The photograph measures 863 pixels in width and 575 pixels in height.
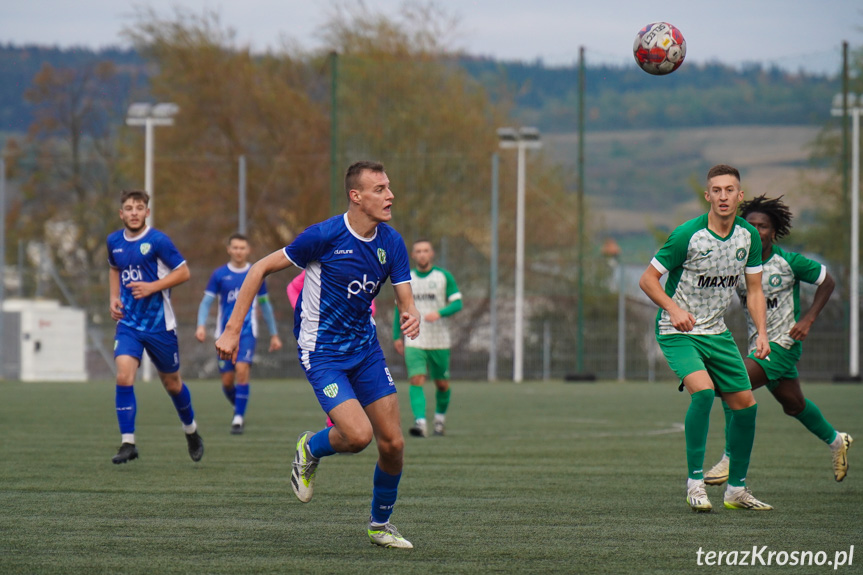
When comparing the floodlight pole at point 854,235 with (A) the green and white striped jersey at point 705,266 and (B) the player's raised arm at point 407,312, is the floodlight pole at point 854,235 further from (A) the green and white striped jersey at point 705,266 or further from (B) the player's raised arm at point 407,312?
(B) the player's raised arm at point 407,312

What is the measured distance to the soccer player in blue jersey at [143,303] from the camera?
9.60 meters

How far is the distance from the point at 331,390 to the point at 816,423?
14.0 feet

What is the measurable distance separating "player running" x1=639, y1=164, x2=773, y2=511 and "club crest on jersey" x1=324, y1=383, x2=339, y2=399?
2259 millimetres

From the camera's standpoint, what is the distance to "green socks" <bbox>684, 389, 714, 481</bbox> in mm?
7109

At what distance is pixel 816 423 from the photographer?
27.6 ft

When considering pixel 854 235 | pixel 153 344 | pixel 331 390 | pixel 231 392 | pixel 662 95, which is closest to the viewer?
pixel 331 390

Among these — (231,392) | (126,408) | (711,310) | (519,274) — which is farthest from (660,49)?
(519,274)

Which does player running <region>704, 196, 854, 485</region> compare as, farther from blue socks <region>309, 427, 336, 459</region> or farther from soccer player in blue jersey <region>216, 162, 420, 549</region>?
blue socks <region>309, 427, 336, 459</region>

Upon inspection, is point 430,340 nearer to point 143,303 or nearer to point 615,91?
point 143,303

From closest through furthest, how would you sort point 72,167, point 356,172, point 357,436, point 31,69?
1. point 357,436
2. point 356,172
3. point 72,167
4. point 31,69

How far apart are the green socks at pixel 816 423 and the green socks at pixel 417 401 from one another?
4.97 meters

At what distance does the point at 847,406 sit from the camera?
17.8 meters

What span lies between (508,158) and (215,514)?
921 inches

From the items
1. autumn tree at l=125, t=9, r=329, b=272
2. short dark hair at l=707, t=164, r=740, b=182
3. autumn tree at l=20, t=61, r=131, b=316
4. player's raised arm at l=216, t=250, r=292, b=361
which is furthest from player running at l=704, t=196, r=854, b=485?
autumn tree at l=20, t=61, r=131, b=316
